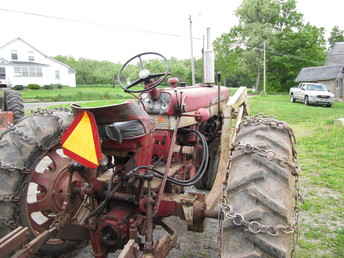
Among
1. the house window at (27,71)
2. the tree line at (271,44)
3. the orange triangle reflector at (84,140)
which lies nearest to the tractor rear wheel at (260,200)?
the orange triangle reflector at (84,140)

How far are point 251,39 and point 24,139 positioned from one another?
4014 cm

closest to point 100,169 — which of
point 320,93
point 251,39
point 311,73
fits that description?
point 320,93

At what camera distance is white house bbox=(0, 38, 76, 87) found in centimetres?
4809

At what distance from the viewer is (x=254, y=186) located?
1.86 meters

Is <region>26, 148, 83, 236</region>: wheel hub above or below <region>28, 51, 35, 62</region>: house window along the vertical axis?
below

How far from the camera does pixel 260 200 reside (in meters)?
1.81

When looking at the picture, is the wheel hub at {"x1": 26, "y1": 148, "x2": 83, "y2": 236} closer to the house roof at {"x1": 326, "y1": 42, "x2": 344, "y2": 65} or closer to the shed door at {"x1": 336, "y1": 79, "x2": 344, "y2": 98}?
the shed door at {"x1": 336, "y1": 79, "x2": 344, "y2": 98}

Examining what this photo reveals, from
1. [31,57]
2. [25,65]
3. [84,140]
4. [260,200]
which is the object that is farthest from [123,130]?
[31,57]

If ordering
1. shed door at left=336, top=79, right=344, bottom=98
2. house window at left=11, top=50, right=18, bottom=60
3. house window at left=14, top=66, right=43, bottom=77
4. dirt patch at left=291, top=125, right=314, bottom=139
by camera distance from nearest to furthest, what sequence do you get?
dirt patch at left=291, top=125, right=314, bottom=139
shed door at left=336, top=79, right=344, bottom=98
house window at left=14, top=66, right=43, bottom=77
house window at left=11, top=50, right=18, bottom=60

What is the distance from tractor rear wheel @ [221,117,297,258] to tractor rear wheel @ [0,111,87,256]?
1.29m

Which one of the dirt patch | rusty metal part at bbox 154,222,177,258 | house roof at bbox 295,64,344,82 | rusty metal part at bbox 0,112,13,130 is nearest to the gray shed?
house roof at bbox 295,64,344,82

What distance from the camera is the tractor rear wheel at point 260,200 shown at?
172 cm

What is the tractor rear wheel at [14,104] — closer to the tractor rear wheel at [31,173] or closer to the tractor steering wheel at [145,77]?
the tractor rear wheel at [31,173]

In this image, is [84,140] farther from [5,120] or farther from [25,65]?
[25,65]
